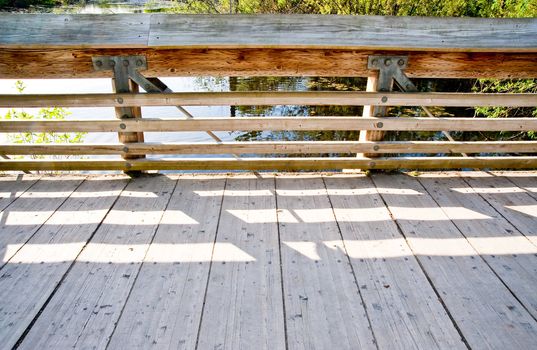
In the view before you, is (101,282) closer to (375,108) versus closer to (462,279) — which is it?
(462,279)

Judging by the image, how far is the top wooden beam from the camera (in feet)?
8.37

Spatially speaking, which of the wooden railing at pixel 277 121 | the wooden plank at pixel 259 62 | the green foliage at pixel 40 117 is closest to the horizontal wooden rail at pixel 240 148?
the wooden railing at pixel 277 121

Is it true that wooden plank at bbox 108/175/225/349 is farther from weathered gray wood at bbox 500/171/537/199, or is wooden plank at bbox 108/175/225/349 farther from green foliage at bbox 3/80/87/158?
green foliage at bbox 3/80/87/158

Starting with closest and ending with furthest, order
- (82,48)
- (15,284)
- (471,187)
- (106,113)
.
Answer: (15,284) → (82,48) → (471,187) → (106,113)

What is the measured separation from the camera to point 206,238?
2479mm

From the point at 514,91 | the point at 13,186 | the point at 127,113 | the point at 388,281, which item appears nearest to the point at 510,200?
the point at 388,281

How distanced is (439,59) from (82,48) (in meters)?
2.78

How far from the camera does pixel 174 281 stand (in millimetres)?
2090

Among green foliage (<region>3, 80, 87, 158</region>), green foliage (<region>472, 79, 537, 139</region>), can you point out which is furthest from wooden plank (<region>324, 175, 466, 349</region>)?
green foliage (<region>472, 79, 537, 139</region>)

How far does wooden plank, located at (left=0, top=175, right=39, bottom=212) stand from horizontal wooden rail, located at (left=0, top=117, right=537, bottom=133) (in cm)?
49

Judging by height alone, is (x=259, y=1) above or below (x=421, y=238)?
above

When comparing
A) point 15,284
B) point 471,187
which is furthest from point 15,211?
point 471,187

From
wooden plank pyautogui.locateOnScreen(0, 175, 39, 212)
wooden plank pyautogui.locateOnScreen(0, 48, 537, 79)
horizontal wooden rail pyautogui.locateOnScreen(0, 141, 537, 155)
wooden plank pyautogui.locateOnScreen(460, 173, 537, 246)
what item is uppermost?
wooden plank pyautogui.locateOnScreen(0, 48, 537, 79)

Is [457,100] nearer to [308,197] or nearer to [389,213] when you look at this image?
[389,213]
